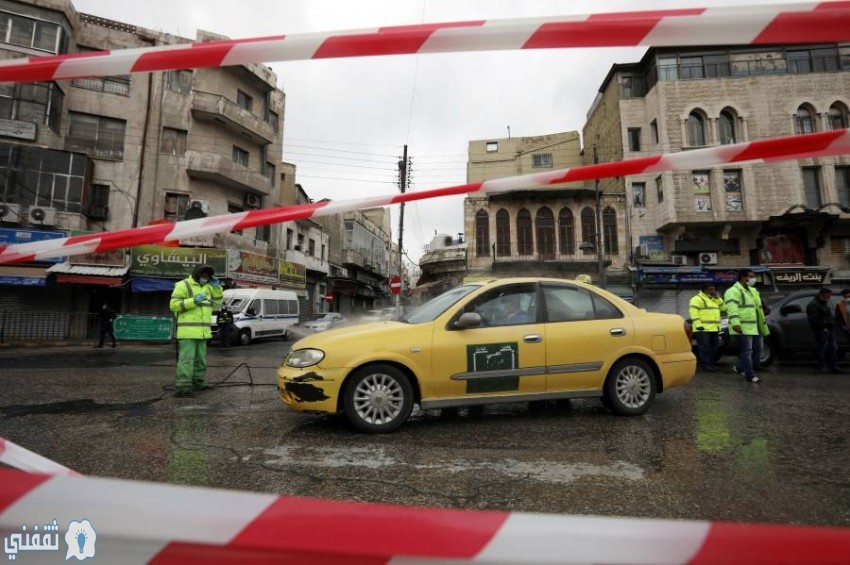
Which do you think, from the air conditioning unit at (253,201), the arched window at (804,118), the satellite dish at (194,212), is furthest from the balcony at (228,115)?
A: the arched window at (804,118)

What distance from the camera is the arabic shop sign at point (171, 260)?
2003 cm

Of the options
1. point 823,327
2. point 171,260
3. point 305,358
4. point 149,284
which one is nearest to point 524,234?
point 823,327

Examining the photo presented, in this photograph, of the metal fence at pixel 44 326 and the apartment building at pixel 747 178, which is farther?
the apartment building at pixel 747 178

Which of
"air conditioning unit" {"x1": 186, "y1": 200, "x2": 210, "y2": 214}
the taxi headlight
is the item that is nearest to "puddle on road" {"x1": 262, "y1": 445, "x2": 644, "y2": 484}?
the taxi headlight

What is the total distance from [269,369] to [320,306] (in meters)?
25.0

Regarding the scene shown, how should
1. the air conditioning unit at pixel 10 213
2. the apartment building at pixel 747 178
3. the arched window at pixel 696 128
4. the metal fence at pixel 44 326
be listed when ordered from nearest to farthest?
the metal fence at pixel 44 326 → the air conditioning unit at pixel 10 213 → the apartment building at pixel 747 178 → the arched window at pixel 696 128

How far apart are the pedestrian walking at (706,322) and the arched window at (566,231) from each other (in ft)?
59.2

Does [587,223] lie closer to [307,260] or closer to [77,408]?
[307,260]

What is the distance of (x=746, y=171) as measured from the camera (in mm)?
23594

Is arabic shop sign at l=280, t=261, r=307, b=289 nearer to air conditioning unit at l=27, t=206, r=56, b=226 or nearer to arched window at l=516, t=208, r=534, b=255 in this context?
air conditioning unit at l=27, t=206, r=56, b=226

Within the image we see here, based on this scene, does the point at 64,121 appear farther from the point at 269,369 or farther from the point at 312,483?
the point at 312,483

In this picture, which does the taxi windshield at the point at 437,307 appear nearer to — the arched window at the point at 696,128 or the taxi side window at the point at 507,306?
the taxi side window at the point at 507,306

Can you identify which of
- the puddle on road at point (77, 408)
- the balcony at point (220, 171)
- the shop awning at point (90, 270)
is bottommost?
the puddle on road at point (77, 408)

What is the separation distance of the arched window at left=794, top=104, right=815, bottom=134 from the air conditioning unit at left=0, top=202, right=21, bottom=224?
125ft
